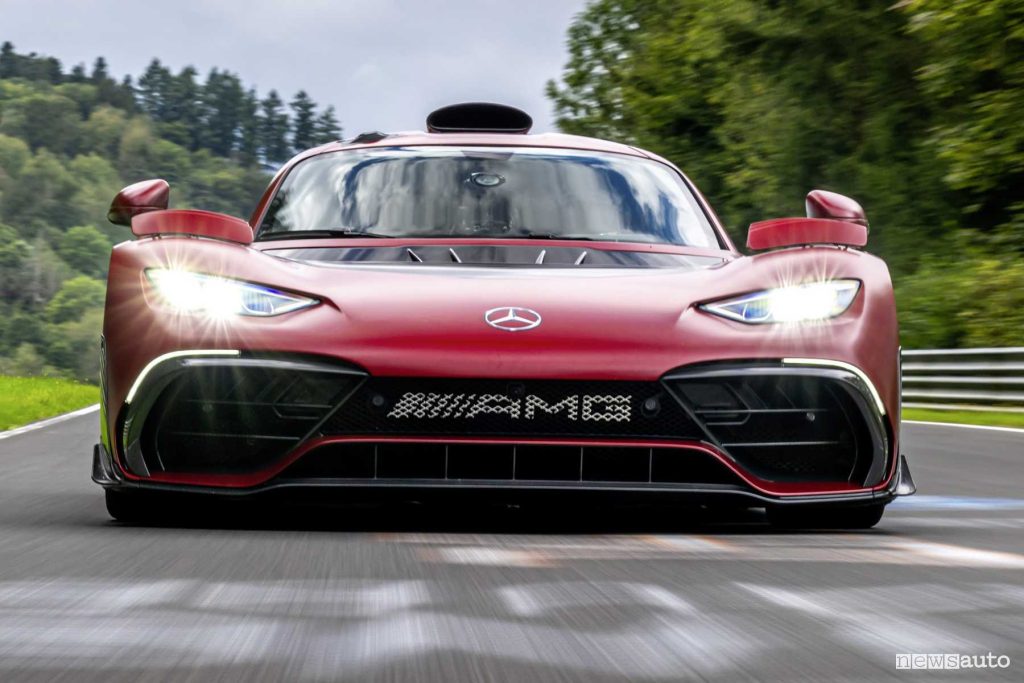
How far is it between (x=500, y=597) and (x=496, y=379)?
1.08m

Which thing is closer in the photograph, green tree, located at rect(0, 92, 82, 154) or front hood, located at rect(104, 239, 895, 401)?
front hood, located at rect(104, 239, 895, 401)

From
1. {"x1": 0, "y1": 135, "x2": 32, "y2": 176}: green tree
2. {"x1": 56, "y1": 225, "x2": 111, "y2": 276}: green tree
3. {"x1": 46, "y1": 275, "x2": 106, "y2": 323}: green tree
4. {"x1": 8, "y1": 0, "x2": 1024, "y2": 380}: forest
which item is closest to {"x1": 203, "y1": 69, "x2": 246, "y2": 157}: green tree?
{"x1": 0, "y1": 135, "x2": 32, "y2": 176}: green tree

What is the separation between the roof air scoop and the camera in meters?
6.89

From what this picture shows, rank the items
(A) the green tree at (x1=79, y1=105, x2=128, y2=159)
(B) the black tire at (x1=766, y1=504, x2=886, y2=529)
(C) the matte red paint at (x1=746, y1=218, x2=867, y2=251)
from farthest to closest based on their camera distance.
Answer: (A) the green tree at (x1=79, y1=105, x2=128, y2=159) < (C) the matte red paint at (x1=746, y1=218, x2=867, y2=251) < (B) the black tire at (x1=766, y1=504, x2=886, y2=529)

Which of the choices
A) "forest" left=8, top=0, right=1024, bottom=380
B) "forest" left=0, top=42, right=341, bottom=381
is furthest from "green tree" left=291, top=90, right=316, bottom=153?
"forest" left=8, top=0, right=1024, bottom=380

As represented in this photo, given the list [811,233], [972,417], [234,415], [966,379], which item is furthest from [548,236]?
[966,379]

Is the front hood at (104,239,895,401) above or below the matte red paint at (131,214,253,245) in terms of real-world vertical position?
below

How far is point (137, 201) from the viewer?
17.4 feet

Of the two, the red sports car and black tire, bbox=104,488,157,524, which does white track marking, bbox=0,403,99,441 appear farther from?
the red sports car

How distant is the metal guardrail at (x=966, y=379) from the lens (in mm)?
16109

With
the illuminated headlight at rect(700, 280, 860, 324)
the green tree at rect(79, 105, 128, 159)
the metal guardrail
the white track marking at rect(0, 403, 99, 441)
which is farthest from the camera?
the green tree at rect(79, 105, 128, 159)

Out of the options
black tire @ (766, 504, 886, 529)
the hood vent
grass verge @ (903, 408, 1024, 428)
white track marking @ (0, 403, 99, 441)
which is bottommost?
grass verge @ (903, 408, 1024, 428)

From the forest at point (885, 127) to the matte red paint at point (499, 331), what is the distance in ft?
54.7

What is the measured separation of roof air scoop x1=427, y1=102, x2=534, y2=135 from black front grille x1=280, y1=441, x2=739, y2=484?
248 cm
